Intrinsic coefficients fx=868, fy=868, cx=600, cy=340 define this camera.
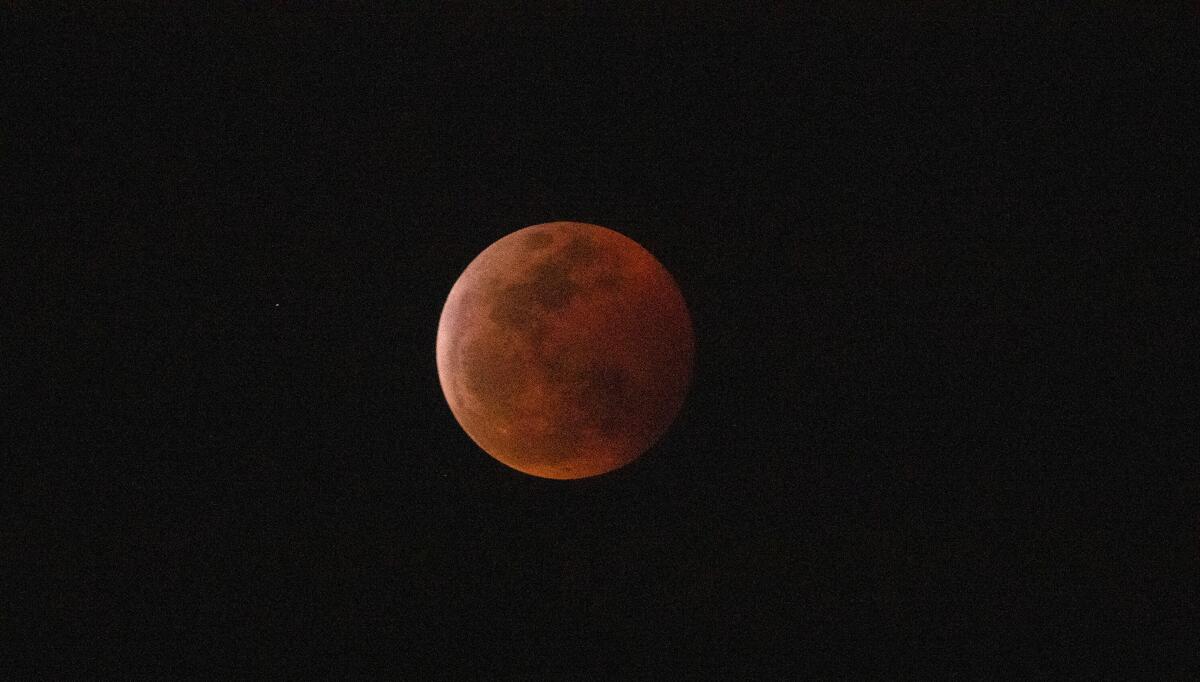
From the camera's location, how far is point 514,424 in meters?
4.02

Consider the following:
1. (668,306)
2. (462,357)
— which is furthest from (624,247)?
(462,357)

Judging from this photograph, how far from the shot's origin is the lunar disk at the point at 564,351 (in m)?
3.91

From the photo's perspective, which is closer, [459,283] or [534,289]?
[534,289]

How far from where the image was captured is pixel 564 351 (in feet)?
12.7

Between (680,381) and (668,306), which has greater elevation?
(668,306)

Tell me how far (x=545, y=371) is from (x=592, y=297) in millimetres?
403

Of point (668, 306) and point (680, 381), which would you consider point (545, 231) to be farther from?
point (680, 381)

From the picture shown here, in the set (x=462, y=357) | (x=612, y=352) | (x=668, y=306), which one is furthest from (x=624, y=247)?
(x=462, y=357)

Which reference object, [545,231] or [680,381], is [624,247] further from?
[680,381]

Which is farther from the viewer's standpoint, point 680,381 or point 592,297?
point 680,381

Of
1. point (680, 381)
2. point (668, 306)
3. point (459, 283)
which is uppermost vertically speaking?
point (459, 283)

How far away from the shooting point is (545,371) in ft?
12.8

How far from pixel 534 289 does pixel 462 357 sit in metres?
0.49

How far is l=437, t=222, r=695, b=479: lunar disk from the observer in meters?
3.91
